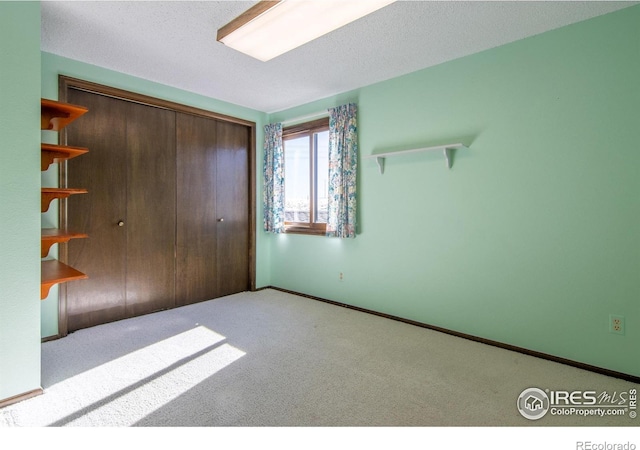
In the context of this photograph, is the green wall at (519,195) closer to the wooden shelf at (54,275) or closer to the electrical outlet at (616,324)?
the electrical outlet at (616,324)

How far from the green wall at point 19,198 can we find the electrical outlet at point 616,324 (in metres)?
3.61

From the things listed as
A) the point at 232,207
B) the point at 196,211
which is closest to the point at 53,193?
the point at 196,211

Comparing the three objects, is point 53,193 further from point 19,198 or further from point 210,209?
point 210,209

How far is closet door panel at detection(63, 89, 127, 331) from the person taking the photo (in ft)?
9.99

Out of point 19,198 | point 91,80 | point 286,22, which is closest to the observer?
point 19,198

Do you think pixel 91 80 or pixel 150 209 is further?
pixel 150 209

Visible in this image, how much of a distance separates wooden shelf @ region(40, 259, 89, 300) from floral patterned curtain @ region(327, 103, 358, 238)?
2.33 meters

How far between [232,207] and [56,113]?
2174mm

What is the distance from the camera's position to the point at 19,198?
195 cm

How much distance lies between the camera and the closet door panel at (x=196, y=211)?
149 inches

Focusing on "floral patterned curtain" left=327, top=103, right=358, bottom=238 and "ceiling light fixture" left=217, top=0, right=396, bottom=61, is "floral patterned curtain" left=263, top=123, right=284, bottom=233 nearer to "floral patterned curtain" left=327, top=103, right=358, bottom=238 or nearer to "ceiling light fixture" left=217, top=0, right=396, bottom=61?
"floral patterned curtain" left=327, top=103, right=358, bottom=238

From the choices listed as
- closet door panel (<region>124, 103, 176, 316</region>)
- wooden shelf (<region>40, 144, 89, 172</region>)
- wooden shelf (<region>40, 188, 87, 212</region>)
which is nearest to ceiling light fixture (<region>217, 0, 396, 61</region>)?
wooden shelf (<region>40, 144, 89, 172</region>)

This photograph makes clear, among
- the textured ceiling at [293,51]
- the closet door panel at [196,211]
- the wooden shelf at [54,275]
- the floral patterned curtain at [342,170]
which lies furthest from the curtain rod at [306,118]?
the wooden shelf at [54,275]
